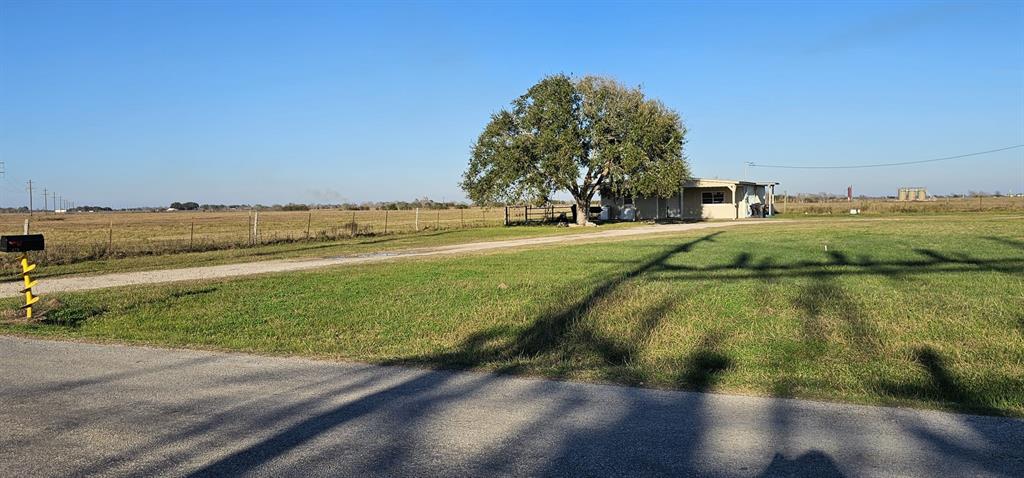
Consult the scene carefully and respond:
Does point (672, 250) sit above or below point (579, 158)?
below

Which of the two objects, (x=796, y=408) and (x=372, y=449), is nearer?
(x=372, y=449)

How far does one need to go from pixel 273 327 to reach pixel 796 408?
717 cm

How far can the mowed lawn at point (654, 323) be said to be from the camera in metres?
6.97

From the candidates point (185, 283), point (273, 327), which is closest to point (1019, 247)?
point (273, 327)

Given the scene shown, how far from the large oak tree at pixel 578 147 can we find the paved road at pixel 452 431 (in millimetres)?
39681

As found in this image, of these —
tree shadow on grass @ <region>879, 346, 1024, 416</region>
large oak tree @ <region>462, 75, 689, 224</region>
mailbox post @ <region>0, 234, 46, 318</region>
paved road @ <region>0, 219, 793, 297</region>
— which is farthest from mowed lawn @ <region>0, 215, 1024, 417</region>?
large oak tree @ <region>462, 75, 689, 224</region>

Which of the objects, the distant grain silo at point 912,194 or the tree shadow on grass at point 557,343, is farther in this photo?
the distant grain silo at point 912,194

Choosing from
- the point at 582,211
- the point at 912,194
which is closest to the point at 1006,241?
the point at 582,211

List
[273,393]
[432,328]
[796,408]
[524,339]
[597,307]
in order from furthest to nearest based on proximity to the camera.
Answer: [597,307] → [432,328] → [524,339] → [273,393] → [796,408]

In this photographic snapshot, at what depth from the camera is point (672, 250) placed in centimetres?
2267

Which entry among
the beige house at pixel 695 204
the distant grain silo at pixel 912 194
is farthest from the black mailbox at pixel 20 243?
the distant grain silo at pixel 912 194

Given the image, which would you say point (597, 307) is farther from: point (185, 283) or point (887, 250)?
point (887, 250)

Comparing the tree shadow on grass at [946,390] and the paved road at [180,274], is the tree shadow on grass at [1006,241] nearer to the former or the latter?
the tree shadow on grass at [946,390]

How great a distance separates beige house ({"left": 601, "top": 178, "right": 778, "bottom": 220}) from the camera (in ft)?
178
